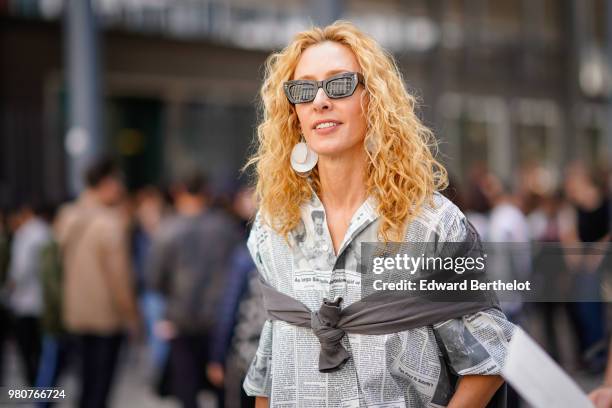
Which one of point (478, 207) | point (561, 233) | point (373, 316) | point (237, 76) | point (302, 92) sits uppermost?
point (237, 76)

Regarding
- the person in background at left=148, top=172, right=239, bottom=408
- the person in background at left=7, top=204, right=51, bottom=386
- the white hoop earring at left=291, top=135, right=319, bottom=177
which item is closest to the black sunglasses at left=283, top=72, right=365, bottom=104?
the white hoop earring at left=291, top=135, right=319, bottom=177

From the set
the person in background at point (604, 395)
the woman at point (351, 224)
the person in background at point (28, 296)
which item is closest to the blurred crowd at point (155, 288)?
the person in background at point (28, 296)

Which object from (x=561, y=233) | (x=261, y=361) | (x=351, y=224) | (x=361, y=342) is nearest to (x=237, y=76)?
(x=561, y=233)

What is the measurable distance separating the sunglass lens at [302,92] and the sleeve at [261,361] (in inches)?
15.7

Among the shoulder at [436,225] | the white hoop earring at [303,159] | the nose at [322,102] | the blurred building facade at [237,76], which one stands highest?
the blurred building facade at [237,76]

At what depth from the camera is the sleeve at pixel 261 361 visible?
124 inches

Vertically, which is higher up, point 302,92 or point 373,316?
point 302,92

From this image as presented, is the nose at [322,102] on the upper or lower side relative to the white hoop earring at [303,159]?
upper

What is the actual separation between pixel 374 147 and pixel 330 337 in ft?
1.85

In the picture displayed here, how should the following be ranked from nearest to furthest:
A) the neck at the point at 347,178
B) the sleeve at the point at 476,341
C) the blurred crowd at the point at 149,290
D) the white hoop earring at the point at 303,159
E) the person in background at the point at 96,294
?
1. the sleeve at the point at 476,341
2. the neck at the point at 347,178
3. the white hoop earring at the point at 303,159
4. the blurred crowd at the point at 149,290
5. the person in background at the point at 96,294

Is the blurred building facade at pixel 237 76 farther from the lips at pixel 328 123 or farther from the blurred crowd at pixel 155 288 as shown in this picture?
the lips at pixel 328 123

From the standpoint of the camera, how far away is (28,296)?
9469 mm

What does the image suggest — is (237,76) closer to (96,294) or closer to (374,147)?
(96,294)

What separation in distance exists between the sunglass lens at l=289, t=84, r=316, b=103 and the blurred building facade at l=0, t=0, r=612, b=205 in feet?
38.0
